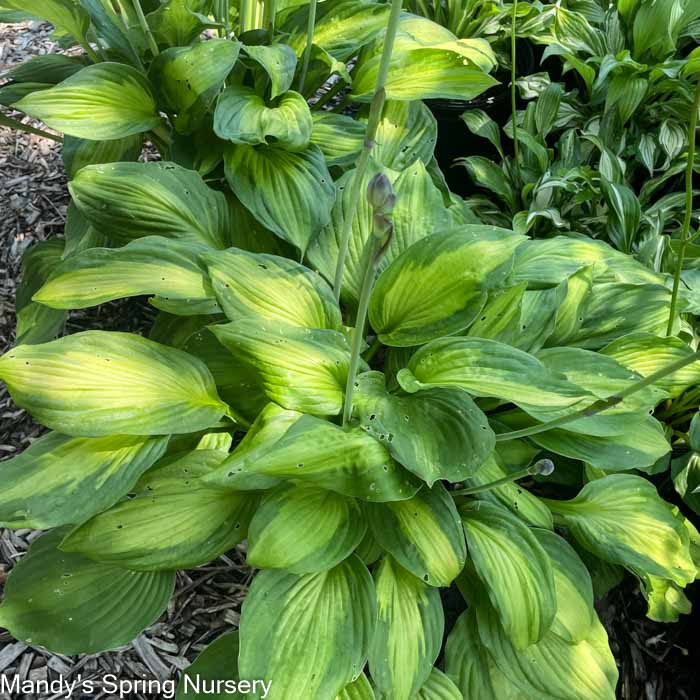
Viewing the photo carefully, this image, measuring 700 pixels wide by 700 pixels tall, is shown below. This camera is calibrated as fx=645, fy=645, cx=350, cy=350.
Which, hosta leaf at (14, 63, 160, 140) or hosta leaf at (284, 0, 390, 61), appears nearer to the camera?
hosta leaf at (14, 63, 160, 140)

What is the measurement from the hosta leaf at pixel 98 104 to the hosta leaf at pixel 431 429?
2.35 feet

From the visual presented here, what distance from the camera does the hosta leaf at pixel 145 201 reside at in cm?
113

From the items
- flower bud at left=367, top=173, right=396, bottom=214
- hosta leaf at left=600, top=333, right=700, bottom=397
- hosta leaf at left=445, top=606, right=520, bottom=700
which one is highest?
flower bud at left=367, top=173, right=396, bottom=214

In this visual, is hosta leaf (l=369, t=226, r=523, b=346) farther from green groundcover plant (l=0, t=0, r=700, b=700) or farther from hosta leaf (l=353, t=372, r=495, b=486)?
hosta leaf (l=353, t=372, r=495, b=486)

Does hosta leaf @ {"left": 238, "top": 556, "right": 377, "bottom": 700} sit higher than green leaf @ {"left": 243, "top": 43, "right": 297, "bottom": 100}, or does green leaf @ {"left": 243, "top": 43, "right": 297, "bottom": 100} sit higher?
green leaf @ {"left": 243, "top": 43, "right": 297, "bottom": 100}

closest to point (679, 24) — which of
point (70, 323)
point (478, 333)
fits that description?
point (478, 333)

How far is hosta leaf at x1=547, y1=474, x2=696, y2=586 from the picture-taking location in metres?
1.02

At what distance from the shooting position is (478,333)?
1100 mm

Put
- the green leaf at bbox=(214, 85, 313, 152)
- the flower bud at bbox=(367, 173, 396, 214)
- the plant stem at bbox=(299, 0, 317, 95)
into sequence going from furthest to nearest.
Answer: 1. the plant stem at bbox=(299, 0, 317, 95)
2. the green leaf at bbox=(214, 85, 313, 152)
3. the flower bud at bbox=(367, 173, 396, 214)

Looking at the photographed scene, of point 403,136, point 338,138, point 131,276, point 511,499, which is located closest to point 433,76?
point 403,136

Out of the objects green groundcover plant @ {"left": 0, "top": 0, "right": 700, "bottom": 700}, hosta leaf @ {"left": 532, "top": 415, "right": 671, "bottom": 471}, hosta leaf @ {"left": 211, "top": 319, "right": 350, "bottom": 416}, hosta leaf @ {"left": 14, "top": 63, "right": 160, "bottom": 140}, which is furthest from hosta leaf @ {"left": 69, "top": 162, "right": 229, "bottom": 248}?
hosta leaf @ {"left": 532, "top": 415, "right": 671, "bottom": 471}

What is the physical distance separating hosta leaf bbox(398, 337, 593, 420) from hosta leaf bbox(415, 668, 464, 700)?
0.41 m

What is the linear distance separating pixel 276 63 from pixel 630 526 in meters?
1.03

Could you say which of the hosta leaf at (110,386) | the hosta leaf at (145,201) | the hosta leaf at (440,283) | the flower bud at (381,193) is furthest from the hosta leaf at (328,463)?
the hosta leaf at (145,201)
